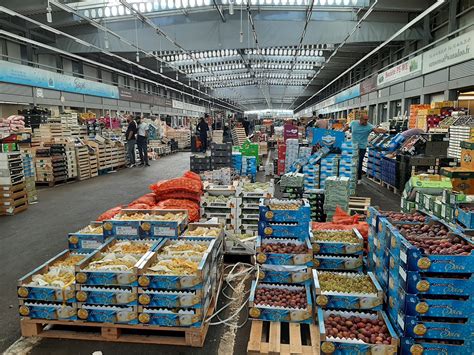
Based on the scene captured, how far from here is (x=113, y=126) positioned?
18.6 metres

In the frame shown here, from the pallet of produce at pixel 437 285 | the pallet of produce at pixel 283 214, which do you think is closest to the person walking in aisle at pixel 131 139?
the pallet of produce at pixel 283 214

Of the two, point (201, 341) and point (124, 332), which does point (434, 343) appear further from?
point (124, 332)

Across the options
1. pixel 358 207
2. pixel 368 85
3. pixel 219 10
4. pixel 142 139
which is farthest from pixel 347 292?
pixel 368 85

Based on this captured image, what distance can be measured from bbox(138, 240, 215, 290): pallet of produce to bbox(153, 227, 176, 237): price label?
7.3 inches

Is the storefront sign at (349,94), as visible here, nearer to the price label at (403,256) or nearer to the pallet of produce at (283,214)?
the pallet of produce at (283,214)

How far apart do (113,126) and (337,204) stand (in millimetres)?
15267

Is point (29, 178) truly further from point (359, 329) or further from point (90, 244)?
point (359, 329)

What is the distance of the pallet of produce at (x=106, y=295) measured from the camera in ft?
9.59

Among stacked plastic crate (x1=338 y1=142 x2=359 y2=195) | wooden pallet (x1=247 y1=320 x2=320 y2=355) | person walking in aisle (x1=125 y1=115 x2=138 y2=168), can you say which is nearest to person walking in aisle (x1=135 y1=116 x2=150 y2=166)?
person walking in aisle (x1=125 y1=115 x2=138 y2=168)

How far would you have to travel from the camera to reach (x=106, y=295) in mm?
2934

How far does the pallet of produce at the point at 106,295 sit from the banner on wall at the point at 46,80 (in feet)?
36.8

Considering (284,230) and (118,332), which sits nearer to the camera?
(118,332)

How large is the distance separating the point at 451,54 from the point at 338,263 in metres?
9.08

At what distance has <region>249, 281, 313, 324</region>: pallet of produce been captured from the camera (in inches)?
116
